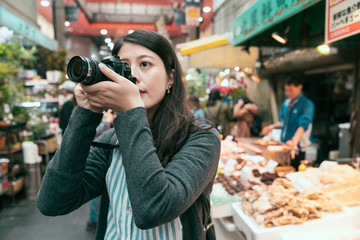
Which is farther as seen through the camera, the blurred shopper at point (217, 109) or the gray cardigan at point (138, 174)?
the blurred shopper at point (217, 109)

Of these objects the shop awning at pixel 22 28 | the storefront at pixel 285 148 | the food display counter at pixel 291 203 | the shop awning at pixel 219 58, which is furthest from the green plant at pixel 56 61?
the food display counter at pixel 291 203

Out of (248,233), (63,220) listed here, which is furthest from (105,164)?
(63,220)

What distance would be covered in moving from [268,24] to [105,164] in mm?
2726

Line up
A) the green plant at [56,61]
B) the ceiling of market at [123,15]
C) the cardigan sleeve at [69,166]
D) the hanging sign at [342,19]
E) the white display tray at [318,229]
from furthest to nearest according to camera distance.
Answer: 1. the ceiling of market at [123,15]
2. the green plant at [56,61]
3. the hanging sign at [342,19]
4. the white display tray at [318,229]
5. the cardigan sleeve at [69,166]

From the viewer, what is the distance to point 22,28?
268 inches

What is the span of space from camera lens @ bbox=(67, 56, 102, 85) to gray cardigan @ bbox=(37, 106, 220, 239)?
0.46 feet

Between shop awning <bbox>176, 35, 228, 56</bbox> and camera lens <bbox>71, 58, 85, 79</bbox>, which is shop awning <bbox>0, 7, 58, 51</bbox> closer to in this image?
shop awning <bbox>176, 35, 228, 56</bbox>

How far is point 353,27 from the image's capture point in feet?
6.63

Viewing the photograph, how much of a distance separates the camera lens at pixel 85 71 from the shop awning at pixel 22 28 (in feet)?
20.8

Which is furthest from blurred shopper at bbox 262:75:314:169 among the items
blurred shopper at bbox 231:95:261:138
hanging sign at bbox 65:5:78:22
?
Answer: hanging sign at bbox 65:5:78:22

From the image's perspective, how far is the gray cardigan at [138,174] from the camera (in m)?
0.79

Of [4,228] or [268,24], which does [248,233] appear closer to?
[268,24]

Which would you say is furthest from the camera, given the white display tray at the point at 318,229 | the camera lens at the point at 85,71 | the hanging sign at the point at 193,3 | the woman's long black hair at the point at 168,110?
the hanging sign at the point at 193,3

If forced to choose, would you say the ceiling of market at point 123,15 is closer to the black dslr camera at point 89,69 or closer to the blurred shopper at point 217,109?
the blurred shopper at point 217,109
